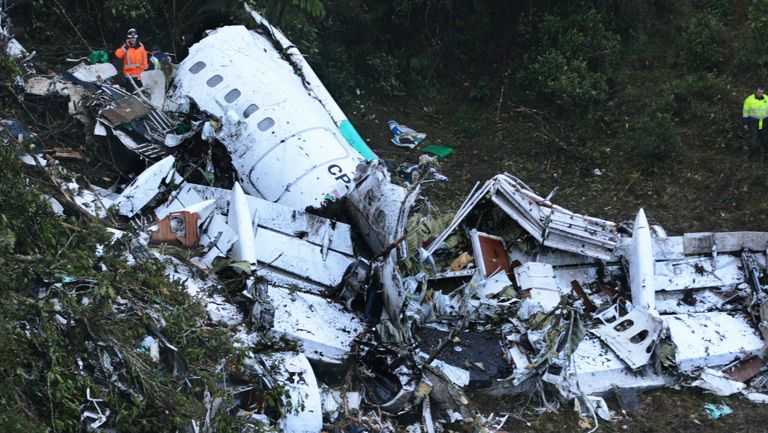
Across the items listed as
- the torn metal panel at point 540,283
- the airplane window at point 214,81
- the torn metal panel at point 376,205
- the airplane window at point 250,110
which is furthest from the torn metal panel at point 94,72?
the torn metal panel at point 540,283

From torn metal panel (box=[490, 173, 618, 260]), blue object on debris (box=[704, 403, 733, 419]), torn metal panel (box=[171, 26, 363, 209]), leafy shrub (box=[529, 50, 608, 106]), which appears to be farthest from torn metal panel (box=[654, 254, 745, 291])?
leafy shrub (box=[529, 50, 608, 106])

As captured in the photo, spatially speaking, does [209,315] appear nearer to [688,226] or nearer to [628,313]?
[628,313]

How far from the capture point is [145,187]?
1243cm

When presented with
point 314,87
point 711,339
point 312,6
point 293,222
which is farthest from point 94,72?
point 711,339

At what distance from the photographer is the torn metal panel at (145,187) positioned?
484 inches

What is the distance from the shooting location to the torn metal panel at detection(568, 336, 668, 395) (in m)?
11.1

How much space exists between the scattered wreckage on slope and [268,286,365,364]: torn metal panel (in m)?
0.03

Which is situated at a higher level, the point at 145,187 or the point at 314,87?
the point at 314,87

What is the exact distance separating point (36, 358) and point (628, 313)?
7.13m

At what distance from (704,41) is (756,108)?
9.72ft

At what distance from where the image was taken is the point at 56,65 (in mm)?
15219

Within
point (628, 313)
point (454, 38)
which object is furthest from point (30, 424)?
point (454, 38)

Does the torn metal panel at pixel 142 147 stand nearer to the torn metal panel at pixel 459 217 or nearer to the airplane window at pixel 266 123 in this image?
the airplane window at pixel 266 123

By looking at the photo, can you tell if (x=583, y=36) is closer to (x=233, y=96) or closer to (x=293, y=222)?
(x=233, y=96)
